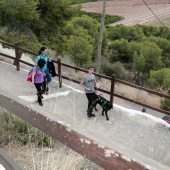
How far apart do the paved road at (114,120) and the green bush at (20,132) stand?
87.5 inches

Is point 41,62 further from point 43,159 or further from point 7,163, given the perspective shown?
point 7,163

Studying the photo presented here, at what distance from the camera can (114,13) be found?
7056 cm

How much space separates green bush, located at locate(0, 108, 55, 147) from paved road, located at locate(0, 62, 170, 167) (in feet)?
7.29

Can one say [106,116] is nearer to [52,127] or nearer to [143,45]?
[52,127]

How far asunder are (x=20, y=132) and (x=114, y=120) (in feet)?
14.0

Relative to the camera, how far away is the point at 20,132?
12.7 ft

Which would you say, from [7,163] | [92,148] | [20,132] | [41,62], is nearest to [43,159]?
[20,132]

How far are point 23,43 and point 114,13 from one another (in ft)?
190

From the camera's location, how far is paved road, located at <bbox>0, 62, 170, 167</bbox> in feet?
22.4

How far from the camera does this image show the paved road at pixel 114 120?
6840mm

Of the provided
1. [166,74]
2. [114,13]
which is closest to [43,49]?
[166,74]

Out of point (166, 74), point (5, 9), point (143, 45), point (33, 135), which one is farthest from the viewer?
point (143, 45)

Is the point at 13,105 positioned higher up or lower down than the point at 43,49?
higher up

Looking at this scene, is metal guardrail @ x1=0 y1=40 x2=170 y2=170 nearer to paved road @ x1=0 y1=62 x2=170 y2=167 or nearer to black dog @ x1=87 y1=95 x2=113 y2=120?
paved road @ x1=0 y1=62 x2=170 y2=167
